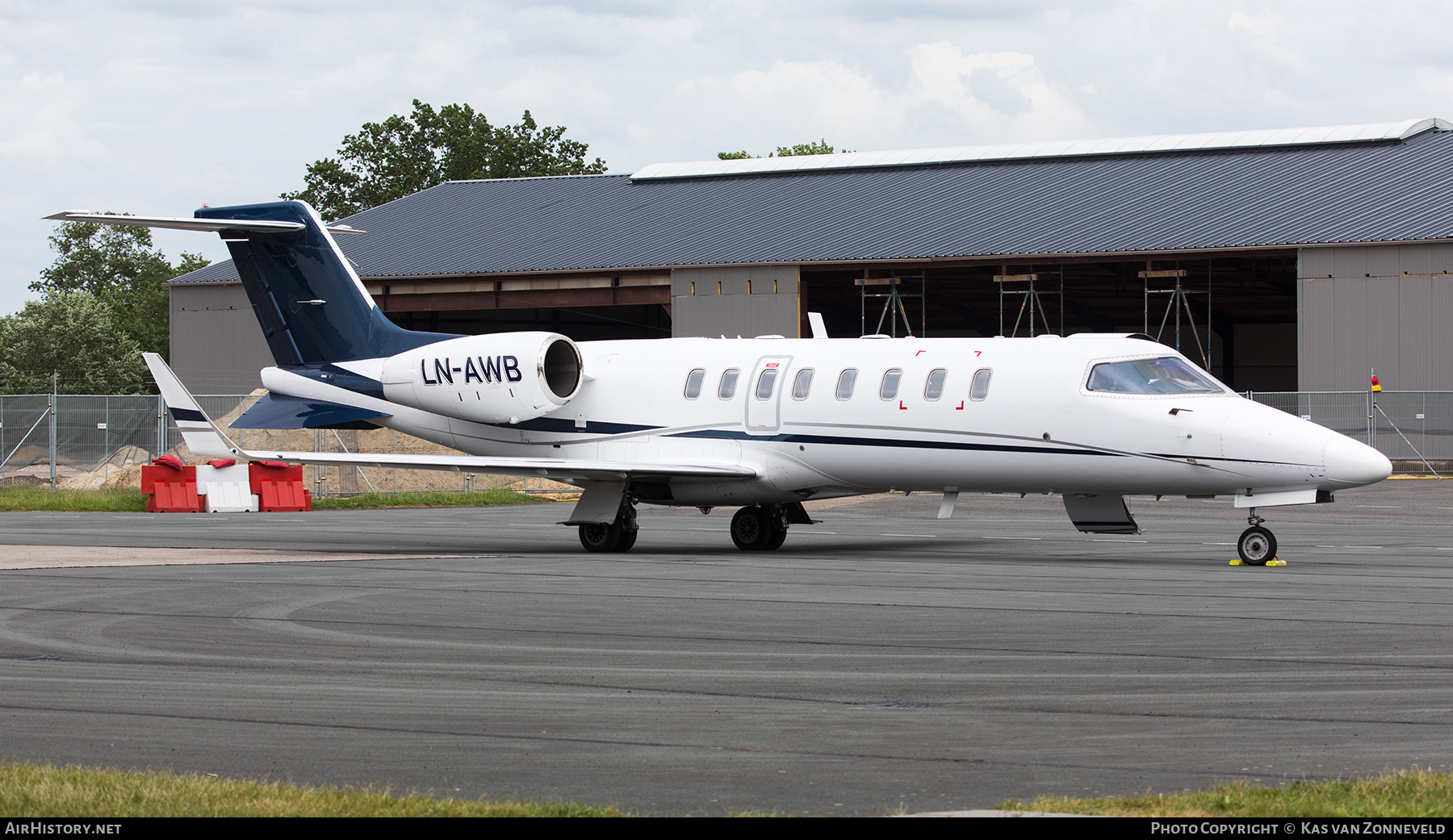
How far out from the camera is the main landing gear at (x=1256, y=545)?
17812 millimetres

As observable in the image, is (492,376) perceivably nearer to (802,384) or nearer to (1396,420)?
(802,384)

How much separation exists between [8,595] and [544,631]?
595cm

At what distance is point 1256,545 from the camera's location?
58.9ft

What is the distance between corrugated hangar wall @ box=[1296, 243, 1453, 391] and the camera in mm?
40625

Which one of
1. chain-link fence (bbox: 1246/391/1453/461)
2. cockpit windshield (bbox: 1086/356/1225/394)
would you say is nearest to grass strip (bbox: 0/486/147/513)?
cockpit windshield (bbox: 1086/356/1225/394)

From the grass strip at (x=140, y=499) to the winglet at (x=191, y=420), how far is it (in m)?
13.0

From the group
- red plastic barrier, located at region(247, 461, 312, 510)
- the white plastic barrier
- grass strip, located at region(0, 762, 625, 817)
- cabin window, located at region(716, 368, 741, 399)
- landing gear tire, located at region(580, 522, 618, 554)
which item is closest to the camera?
grass strip, located at region(0, 762, 625, 817)

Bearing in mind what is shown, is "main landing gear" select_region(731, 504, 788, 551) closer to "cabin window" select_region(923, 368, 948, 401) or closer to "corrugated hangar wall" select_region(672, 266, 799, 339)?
"cabin window" select_region(923, 368, 948, 401)

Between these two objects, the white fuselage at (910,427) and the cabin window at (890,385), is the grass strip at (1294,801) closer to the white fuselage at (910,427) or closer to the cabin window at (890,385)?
the white fuselage at (910,427)

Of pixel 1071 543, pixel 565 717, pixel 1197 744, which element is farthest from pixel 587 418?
pixel 1197 744

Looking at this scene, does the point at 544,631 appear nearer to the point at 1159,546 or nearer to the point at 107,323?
the point at 1159,546

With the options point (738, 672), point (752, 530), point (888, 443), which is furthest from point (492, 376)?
point (738, 672)

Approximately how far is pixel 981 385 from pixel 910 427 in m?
1.03

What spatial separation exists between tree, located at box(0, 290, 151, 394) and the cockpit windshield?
6705cm
